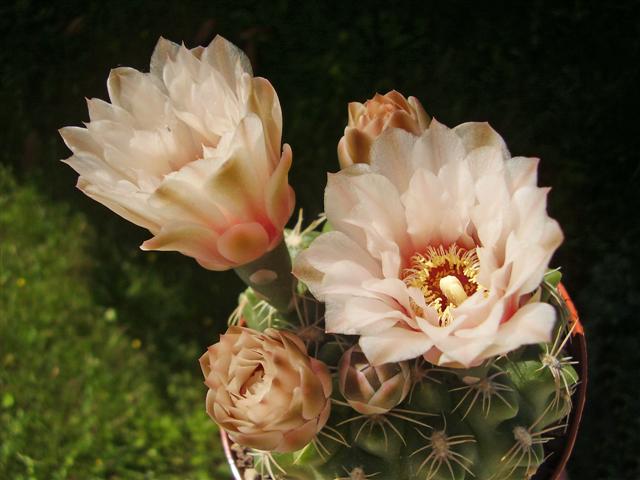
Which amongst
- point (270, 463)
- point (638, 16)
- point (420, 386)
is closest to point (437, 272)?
point (420, 386)

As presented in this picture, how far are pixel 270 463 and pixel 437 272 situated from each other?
28 centimetres

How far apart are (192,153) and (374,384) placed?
26 centimetres

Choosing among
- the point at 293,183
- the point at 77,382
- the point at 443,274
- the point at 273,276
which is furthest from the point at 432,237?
the point at 77,382

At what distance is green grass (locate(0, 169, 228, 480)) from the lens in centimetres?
153

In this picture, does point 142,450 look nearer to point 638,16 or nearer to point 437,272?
point 437,272

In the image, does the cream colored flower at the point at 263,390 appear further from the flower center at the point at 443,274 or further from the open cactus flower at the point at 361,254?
the flower center at the point at 443,274

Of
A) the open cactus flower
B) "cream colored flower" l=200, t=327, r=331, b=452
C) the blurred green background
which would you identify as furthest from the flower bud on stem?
the blurred green background

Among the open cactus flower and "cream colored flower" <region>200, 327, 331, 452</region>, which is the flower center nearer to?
the open cactus flower

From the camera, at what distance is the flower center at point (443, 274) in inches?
29.1

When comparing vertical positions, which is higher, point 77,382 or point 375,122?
point 375,122

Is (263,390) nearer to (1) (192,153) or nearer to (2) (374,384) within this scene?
(2) (374,384)

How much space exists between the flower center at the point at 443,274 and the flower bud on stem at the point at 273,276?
143 millimetres

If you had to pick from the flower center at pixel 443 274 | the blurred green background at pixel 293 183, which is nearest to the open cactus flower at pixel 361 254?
the flower center at pixel 443 274

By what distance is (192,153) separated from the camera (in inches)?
29.9
